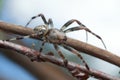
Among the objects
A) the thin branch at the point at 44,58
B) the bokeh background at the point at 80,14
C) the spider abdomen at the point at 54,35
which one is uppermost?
the bokeh background at the point at 80,14

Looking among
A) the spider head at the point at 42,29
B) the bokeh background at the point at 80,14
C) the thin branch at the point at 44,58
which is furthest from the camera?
the bokeh background at the point at 80,14

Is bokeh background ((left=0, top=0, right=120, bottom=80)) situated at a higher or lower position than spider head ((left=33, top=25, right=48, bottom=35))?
higher

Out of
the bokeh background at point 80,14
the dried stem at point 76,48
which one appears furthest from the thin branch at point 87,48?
the bokeh background at point 80,14

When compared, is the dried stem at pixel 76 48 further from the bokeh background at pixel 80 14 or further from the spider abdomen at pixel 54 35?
the bokeh background at pixel 80 14

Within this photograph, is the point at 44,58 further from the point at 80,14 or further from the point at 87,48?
the point at 80,14

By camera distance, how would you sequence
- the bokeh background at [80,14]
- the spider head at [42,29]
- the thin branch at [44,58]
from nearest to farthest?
the thin branch at [44,58] < the spider head at [42,29] < the bokeh background at [80,14]

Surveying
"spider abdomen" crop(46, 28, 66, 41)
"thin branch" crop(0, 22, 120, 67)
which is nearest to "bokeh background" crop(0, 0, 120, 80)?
"spider abdomen" crop(46, 28, 66, 41)

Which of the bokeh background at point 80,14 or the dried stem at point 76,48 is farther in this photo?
the bokeh background at point 80,14

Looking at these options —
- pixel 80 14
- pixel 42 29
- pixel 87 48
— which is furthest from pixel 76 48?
pixel 80 14

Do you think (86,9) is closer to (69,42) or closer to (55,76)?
(55,76)

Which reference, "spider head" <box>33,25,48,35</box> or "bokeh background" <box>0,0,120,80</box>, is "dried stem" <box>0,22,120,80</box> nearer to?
"spider head" <box>33,25,48,35</box>

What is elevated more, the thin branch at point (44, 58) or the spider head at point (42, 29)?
the spider head at point (42, 29)

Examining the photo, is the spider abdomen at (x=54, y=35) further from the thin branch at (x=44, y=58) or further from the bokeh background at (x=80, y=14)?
the bokeh background at (x=80, y=14)
